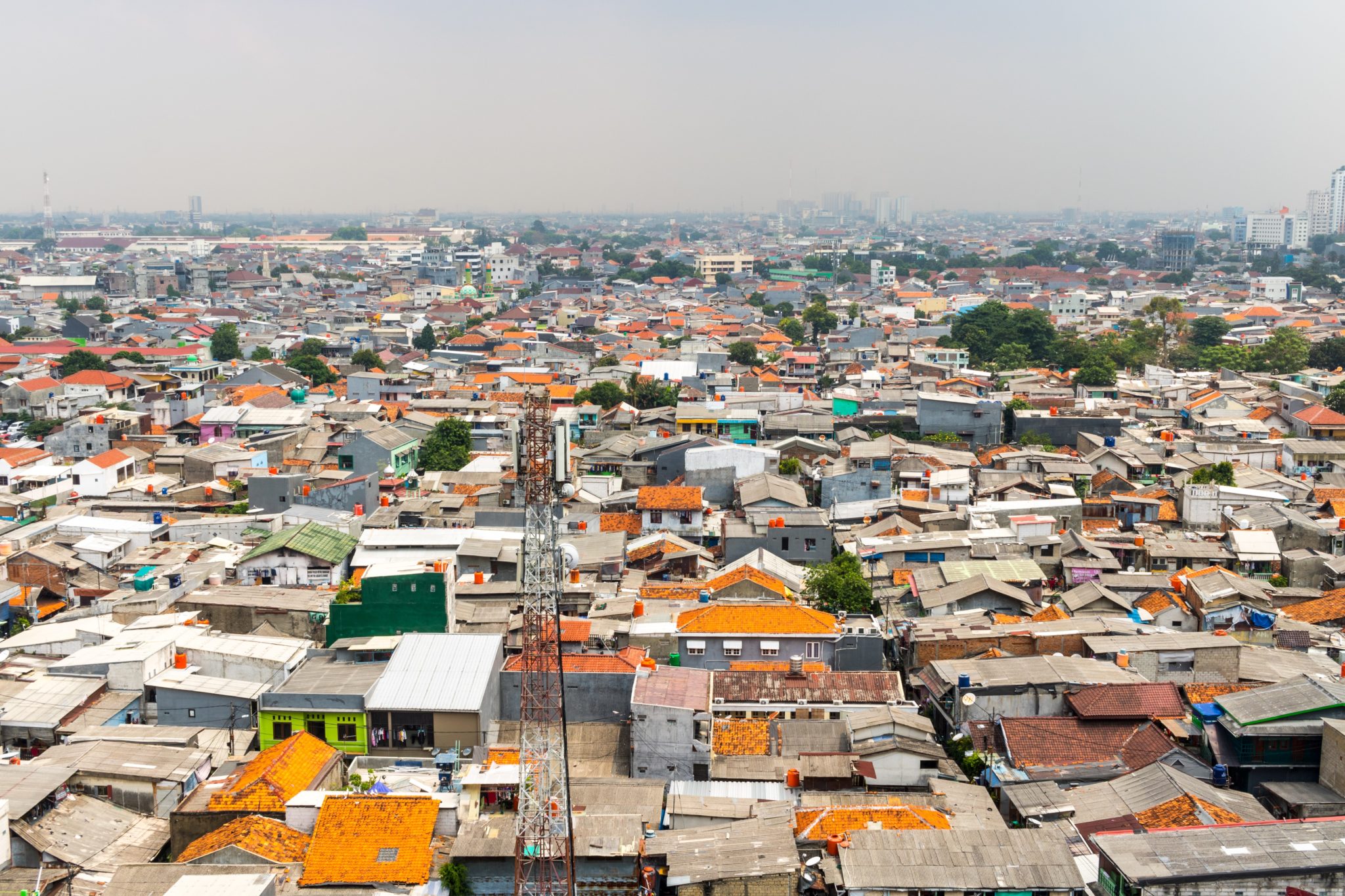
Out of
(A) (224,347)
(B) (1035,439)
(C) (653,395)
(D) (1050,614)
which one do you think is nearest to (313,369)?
(A) (224,347)

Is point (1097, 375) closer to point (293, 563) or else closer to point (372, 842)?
point (293, 563)

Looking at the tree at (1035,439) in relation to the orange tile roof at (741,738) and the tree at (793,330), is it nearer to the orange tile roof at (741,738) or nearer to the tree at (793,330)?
the orange tile roof at (741,738)

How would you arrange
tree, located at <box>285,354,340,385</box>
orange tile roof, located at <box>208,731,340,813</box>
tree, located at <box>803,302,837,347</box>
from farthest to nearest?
tree, located at <box>803,302,837,347</box>
tree, located at <box>285,354,340,385</box>
orange tile roof, located at <box>208,731,340,813</box>

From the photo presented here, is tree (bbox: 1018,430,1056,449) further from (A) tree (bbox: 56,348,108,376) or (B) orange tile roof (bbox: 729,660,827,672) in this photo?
(A) tree (bbox: 56,348,108,376)

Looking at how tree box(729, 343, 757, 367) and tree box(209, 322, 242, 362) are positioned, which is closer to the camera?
tree box(729, 343, 757, 367)

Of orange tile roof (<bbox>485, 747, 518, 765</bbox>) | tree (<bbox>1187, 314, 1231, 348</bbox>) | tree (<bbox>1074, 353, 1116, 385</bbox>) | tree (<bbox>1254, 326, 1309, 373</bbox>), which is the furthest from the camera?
tree (<bbox>1187, 314, 1231, 348</bbox>)

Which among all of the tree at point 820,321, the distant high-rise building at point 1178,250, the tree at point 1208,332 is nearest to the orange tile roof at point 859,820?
the tree at point 1208,332

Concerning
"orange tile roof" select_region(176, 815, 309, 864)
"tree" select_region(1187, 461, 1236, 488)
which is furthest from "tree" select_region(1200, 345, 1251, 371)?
"orange tile roof" select_region(176, 815, 309, 864)
